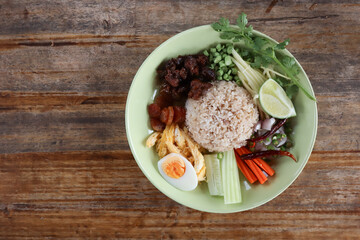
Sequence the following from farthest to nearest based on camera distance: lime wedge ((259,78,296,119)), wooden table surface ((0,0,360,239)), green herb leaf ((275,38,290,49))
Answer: wooden table surface ((0,0,360,239)) → lime wedge ((259,78,296,119)) → green herb leaf ((275,38,290,49))

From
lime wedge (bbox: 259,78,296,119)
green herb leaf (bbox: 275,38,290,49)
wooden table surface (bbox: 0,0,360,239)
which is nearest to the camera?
green herb leaf (bbox: 275,38,290,49)

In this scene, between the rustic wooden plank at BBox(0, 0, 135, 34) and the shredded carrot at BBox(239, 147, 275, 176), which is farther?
the rustic wooden plank at BBox(0, 0, 135, 34)

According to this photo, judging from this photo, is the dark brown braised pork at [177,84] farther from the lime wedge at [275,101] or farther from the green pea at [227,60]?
the lime wedge at [275,101]

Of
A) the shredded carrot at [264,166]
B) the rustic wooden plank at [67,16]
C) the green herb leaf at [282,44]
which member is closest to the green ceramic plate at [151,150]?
the shredded carrot at [264,166]

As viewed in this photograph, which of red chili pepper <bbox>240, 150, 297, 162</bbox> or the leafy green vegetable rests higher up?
the leafy green vegetable

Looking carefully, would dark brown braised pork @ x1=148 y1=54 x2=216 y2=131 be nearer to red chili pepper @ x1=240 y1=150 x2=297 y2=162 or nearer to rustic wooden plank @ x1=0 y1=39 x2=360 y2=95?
rustic wooden plank @ x1=0 y1=39 x2=360 y2=95

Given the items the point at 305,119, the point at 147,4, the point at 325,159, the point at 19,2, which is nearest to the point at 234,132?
the point at 305,119

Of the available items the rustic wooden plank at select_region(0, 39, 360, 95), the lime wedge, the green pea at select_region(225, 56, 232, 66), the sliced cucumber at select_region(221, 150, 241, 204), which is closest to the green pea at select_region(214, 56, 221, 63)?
the green pea at select_region(225, 56, 232, 66)

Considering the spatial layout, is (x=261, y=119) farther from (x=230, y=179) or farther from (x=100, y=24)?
(x=100, y=24)
